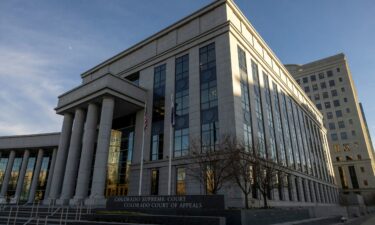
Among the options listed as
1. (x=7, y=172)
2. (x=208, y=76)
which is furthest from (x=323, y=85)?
(x=7, y=172)

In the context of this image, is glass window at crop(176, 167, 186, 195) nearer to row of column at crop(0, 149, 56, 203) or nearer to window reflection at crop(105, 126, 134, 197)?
window reflection at crop(105, 126, 134, 197)

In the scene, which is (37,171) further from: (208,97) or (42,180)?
(208,97)

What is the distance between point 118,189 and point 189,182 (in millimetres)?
12793

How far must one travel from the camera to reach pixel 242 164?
84.4 ft

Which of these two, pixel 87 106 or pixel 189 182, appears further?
pixel 87 106

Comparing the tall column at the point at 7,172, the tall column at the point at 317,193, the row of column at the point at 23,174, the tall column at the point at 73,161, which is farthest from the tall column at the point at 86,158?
the tall column at the point at 317,193

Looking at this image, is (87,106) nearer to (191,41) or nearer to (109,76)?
(109,76)

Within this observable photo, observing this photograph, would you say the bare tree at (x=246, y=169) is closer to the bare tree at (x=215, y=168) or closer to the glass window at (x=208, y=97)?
the bare tree at (x=215, y=168)

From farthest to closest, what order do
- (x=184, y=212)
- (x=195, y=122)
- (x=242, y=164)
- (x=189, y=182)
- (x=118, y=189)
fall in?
(x=118, y=189) < (x=195, y=122) < (x=189, y=182) < (x=242, y=164) < (x=184, y=212)

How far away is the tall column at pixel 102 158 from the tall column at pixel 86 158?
193cm

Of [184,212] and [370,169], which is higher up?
[370,169]

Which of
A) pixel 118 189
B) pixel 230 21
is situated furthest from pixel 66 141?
pixel 230 21

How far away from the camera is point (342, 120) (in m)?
90.8

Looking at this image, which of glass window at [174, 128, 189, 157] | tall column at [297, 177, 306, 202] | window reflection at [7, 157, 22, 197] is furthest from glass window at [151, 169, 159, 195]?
window reflection at [7, 157, 22, 197]
